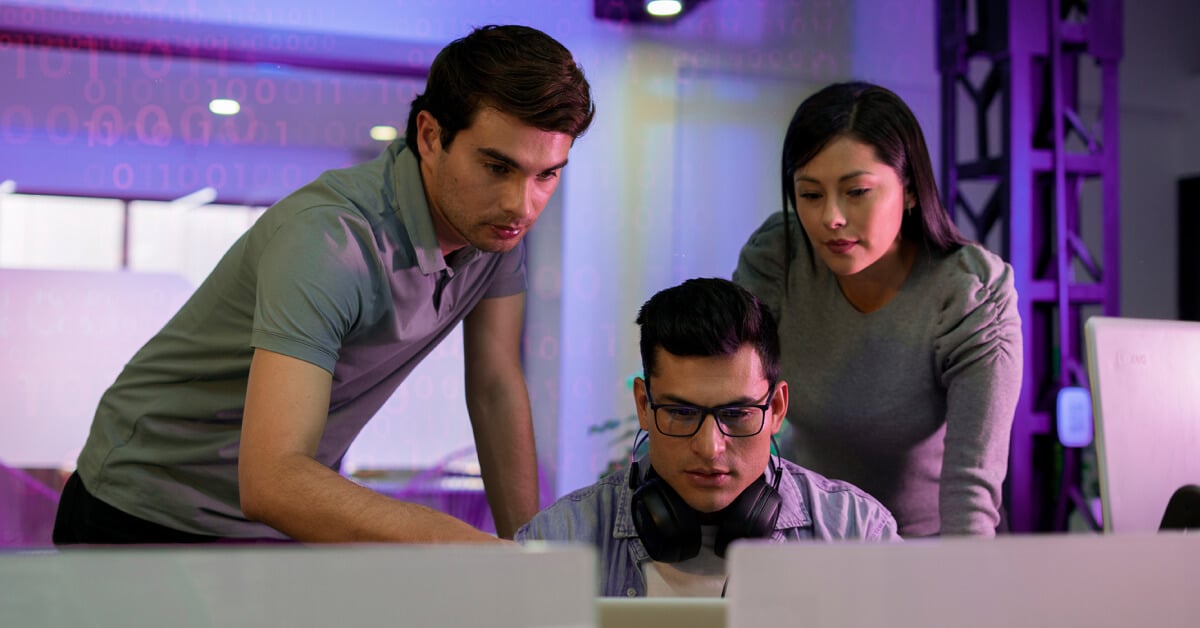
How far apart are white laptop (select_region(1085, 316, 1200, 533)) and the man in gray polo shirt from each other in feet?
2.50

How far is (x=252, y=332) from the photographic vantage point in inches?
55.2

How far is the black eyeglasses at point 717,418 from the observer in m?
1.49

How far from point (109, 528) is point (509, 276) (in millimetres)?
716

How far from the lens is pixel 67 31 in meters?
4.06

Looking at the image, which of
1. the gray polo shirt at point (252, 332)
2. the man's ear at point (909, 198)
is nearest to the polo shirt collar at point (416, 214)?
the gray polo shirt at point (252, 332)

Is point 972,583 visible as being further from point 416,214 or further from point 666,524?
point 416,214

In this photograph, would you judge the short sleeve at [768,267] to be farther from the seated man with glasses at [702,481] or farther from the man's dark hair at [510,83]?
the man's dark hair at [510,83]

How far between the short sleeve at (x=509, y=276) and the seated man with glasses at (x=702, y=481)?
0.26 meters

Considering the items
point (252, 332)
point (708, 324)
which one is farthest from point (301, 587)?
point (708, 324)

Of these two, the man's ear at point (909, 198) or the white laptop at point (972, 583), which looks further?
the man's ear at point (909, 198)

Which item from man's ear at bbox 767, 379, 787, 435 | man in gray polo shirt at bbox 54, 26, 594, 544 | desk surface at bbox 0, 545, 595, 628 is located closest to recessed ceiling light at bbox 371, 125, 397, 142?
man in gray polo shirt at bbox 54, 26, 594, 544

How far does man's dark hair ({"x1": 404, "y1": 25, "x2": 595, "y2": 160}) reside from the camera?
1.41 m

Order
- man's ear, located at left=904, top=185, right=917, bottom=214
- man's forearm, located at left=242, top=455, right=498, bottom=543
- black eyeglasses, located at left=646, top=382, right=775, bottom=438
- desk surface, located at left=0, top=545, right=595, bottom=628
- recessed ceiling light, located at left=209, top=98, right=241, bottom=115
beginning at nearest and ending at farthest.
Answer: desk surface, located at left=0, top=545, right=595, bottom=628
man's forearm, located at left=242, top=455, right=498, bottom=543
black eyeglasses, located at left=646, top=382, right=775, bottom=438
man's ear, located at left=904, top=185, right=917, bottom=214
recessed ceiling light, located at left=209, top=98, right=241, bottom=115

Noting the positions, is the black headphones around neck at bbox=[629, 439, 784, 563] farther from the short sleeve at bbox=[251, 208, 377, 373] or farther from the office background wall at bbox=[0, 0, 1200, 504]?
the office background wall at bbox=[0, 0, 1200, 504]
